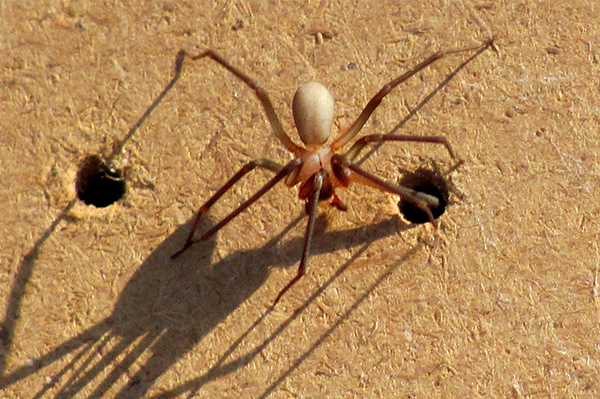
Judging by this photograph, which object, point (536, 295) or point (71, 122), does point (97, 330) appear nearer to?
point (71, 122)

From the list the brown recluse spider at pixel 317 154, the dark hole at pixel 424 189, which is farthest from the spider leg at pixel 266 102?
the dark hole at pixel 424 189

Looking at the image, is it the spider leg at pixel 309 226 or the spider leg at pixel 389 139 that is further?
the spider leg at pixel 389 139

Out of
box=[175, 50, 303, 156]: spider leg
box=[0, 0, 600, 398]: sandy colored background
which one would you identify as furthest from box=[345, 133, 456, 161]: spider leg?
box=[175, 50, 303, 156]: spider leg

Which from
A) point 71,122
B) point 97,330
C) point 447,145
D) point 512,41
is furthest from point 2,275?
point 512,41

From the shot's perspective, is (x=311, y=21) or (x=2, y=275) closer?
(x=2, y=275)

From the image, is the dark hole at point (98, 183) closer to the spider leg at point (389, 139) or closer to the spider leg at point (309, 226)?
the spider leg at point (309, 226)

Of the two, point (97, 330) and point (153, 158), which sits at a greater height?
point (153, 158)

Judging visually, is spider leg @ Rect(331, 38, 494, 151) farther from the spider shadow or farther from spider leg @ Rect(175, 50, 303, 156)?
the spider shadow
